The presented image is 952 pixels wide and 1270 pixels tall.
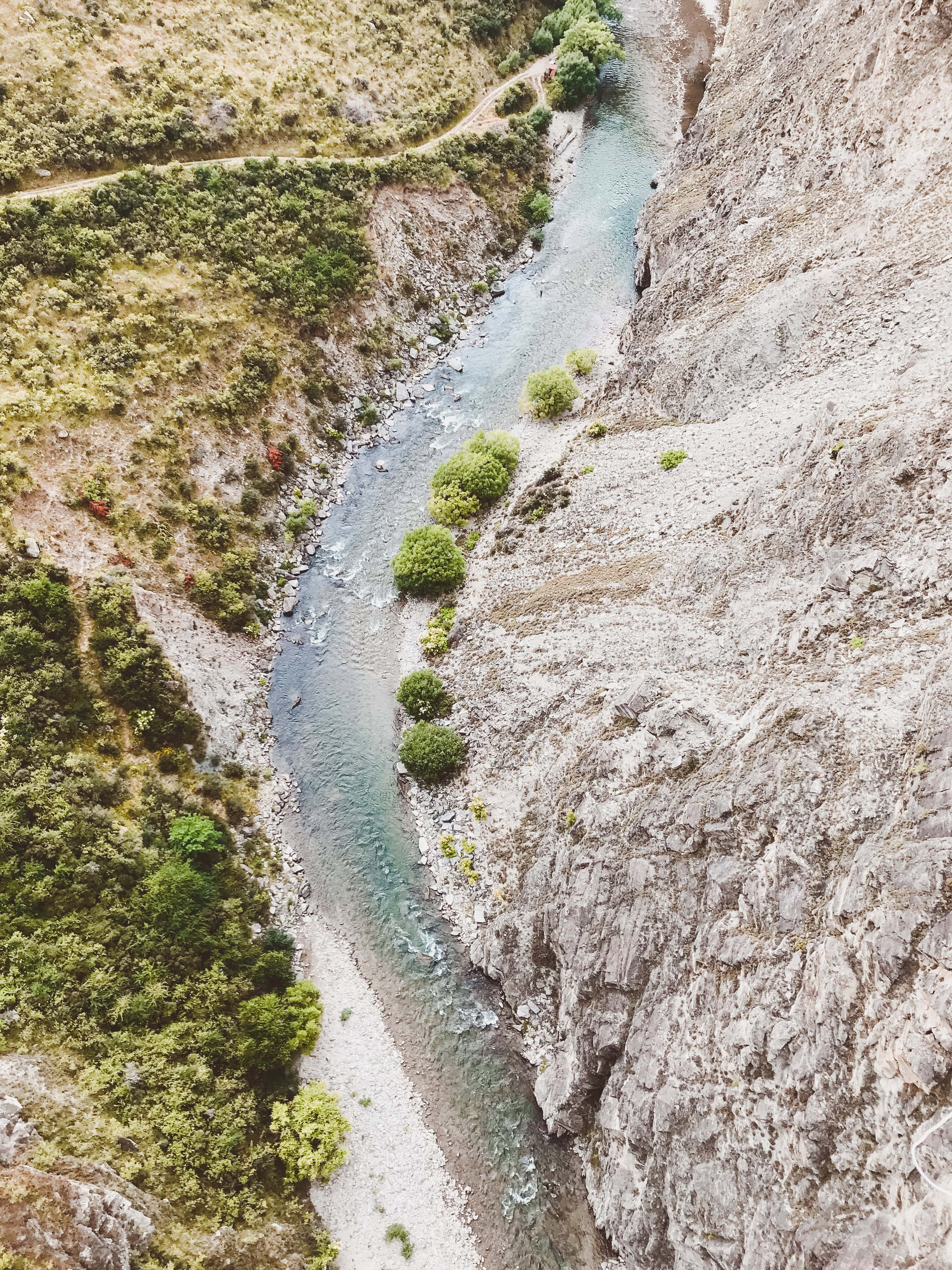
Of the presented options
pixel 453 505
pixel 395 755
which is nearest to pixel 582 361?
pixel 453 505

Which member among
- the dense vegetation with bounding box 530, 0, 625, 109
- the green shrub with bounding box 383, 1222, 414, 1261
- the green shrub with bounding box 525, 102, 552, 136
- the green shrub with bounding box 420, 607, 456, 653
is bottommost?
the green shrub with bounding box 383, 1222, 414, 1261

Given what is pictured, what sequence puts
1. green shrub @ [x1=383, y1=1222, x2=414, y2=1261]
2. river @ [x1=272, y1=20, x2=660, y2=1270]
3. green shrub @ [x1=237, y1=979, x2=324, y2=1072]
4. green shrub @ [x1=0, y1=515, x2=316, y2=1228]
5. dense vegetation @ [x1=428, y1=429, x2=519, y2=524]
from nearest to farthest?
green shrub @ [x1=0, y1=515, x2=316, y2=1228]
green shrub @ [x1=383, y1=1222, x2=414, y2=1261]
river @ [x1=272, y1=20, x2=660, y2=1270]
green shrub @ [x1=237, y1=979, x2=324, y2=1072]
dense vegetation @ [x1=428, y1=429, x2=519, y2=524]

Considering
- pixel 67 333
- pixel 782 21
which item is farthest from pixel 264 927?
pixel 782 21

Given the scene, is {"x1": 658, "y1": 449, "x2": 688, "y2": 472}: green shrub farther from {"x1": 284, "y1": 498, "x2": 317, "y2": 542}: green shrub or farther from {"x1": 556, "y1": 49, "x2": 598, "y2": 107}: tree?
{"x1": 556, "y1": 49, "x2": 598, "y2": 107}: tree

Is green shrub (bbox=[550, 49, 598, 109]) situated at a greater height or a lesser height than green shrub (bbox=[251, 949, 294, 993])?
greater

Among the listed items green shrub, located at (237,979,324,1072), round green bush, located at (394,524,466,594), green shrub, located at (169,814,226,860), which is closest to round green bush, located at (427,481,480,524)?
round green bush, located at (394,524,466,594)

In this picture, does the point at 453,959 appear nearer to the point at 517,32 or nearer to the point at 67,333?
the point at 67,333
